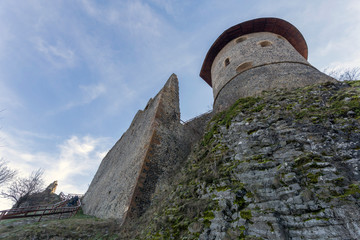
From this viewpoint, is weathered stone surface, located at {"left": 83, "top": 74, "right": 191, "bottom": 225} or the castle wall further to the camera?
the castle wall

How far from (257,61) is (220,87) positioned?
1.93 m

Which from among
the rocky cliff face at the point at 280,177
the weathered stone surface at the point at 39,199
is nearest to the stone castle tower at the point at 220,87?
the rocky cliff face at the point at 280,177

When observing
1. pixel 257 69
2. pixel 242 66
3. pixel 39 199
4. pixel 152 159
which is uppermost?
pixel 242 66

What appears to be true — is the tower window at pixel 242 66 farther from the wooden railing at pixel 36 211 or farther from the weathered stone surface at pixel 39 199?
the weathered stone surface at pixel 39 199

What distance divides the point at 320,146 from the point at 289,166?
0.77 metres

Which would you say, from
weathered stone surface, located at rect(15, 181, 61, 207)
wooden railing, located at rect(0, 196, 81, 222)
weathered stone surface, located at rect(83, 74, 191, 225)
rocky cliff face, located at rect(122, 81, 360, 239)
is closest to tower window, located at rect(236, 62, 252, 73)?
rocky cliff face, located at rect(122, 81, 360, 239)

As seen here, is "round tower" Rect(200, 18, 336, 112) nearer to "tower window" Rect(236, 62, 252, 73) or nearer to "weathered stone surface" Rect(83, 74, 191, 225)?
"tower window" Rect(236, 62, 252, 73)

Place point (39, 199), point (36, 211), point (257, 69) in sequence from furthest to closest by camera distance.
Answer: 1. point (39, 199)
2. point (36, 211)
3. point (257, 69)

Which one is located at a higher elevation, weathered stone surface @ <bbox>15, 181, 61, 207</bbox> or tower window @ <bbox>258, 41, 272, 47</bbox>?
tower window @ <bbox>258, 41, 272, 47</bbox>

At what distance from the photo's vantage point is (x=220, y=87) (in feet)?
27.6

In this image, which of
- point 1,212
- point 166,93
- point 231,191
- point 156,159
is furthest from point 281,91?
point 1,212

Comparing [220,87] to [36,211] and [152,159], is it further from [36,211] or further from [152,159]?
[36,211]

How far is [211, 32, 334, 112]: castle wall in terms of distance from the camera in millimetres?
6477

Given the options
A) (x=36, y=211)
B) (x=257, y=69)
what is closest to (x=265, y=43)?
(x=257, y=69)
